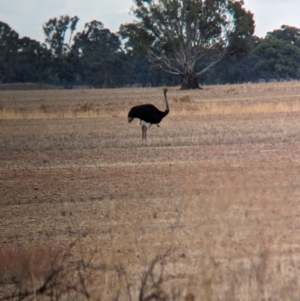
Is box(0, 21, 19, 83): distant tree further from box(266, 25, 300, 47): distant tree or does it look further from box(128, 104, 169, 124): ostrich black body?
box(128, 104, 169, 124): ostrich black body

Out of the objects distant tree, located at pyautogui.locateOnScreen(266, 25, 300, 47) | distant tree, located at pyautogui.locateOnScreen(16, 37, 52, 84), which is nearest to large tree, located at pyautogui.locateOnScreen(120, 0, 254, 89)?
distant tree, located at pyautogui.locateOnScreen(16, 37, 52, 84)

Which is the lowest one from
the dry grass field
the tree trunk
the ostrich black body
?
the tree trunk

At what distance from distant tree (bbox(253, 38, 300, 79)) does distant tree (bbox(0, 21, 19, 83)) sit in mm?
25170

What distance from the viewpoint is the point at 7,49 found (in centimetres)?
8344

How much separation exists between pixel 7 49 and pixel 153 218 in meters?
76.1

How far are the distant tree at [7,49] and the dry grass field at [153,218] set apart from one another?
64.5 m

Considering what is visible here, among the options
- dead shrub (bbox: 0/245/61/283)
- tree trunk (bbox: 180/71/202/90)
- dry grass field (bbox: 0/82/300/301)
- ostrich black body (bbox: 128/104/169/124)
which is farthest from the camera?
tree trunk (bbox: 180/71/202/90)

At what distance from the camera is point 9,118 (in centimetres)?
2900

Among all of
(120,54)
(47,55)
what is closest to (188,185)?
(47,55)

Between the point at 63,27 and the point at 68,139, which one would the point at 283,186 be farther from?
the point at 63,27

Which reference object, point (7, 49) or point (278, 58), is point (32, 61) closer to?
point (7, 49)

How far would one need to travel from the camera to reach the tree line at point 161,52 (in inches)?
2628

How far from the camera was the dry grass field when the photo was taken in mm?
6285

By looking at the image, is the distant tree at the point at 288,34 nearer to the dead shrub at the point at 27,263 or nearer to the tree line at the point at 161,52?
the tree line at the point at 161,52
